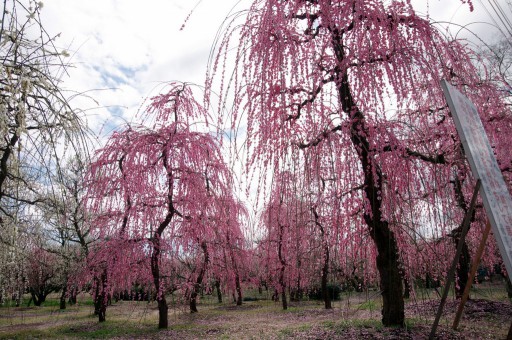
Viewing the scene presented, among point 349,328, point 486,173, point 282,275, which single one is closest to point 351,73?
point 486,173

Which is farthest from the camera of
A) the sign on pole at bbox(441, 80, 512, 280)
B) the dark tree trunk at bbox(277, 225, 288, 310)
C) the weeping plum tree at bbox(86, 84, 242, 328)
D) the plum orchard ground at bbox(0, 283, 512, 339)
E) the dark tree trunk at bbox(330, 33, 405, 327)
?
the dark tree trunk at bbox(277, 225, 288, 310)

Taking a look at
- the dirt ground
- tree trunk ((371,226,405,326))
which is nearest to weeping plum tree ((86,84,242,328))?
the dirt ground

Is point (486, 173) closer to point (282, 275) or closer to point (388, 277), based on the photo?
point (388, 277)

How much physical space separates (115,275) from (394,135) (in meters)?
8.44

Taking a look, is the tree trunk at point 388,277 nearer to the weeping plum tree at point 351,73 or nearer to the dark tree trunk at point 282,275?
the weeping plum tree at point 351,73

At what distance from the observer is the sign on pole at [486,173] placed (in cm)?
238

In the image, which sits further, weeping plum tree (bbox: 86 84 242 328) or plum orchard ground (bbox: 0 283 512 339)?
weeping plum tree (bbox: 86 84 242 328)

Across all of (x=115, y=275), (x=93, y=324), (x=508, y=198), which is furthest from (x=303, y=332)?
(x=93, y=324)

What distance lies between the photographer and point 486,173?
263 centimetres

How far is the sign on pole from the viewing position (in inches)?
93.9

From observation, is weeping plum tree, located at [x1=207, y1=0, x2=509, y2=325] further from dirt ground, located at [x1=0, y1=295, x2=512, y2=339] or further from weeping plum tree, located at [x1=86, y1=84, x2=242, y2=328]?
weeping plum tree, located at [x1=86, y1=84, x2=242, y2=328]

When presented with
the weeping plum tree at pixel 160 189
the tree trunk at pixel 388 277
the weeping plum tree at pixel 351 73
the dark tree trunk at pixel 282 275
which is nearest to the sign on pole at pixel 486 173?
the weeping plum tree at pixel 351 73

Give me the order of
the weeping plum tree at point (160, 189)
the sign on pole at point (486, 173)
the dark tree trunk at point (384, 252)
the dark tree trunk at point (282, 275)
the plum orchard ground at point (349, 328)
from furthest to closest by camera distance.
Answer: the dark tree trunk at point (282, 275), the weeping plum tree at point (160, 189), the plum orchard ground at point (349, 328), the dark tree trunk at point (384, 252), the sign on pole at point (486, 173)

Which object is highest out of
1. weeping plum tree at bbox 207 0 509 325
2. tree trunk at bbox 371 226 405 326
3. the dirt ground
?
weeping plum tree at bbox 207 0 509 325
